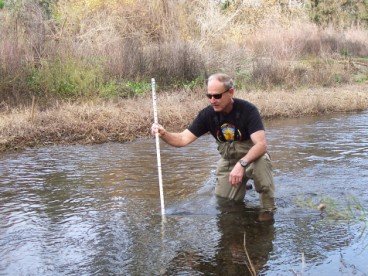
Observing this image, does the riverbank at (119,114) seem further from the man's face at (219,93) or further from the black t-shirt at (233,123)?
the man's face at (219,93)

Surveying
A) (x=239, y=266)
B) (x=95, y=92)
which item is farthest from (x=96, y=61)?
(x=239, y=266)

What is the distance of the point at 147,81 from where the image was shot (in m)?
15.8

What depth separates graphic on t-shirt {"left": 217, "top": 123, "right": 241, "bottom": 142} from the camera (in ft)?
18.1

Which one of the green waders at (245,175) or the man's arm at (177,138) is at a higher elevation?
the man's arm at (177,138)

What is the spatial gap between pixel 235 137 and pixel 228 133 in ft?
0.30

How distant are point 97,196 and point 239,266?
296cm

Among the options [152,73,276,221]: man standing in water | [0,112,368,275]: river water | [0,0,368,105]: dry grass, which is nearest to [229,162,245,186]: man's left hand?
[152,73,276,221]: man standing in water

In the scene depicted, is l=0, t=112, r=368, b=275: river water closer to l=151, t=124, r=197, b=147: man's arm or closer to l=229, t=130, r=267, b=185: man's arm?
l=229, t=130, r=267, b=185: man's arm

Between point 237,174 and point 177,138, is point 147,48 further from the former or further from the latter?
point 237,174

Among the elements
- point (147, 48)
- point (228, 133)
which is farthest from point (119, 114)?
point (228, 133)

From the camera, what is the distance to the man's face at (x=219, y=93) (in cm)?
514

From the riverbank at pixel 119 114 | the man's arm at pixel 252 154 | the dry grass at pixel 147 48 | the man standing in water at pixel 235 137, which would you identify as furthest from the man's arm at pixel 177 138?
the dry grass at pixel 147 48

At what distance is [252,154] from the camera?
5.14 m

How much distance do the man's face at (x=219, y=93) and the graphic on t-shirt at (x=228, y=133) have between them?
27 cm
